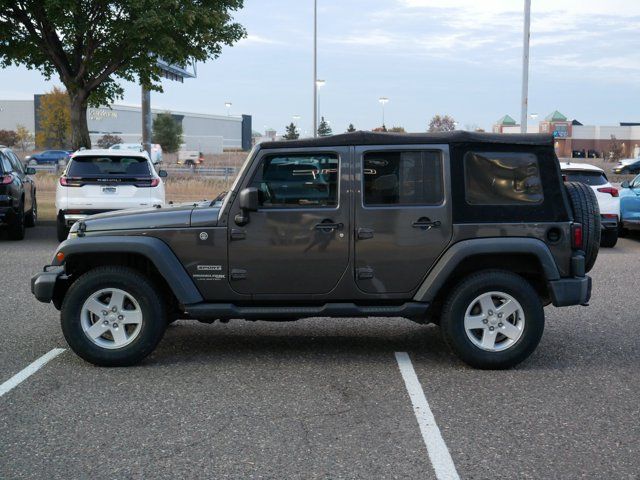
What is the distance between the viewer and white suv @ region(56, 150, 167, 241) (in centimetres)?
1494

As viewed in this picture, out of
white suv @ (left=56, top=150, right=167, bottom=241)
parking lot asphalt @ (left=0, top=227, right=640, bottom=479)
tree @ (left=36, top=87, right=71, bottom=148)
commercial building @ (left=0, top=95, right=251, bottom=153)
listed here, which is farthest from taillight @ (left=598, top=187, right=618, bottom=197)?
commercial building @ (left=0, top=95, right=251, bottom=153)

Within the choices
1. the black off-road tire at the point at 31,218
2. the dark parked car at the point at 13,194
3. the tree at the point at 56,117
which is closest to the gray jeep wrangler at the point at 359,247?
the dark parked car at the point at 13,194

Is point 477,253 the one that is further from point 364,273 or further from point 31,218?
point 31,218

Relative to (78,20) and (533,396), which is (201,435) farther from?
(78,20)

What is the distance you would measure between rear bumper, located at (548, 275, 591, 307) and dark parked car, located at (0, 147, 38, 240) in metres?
11.9

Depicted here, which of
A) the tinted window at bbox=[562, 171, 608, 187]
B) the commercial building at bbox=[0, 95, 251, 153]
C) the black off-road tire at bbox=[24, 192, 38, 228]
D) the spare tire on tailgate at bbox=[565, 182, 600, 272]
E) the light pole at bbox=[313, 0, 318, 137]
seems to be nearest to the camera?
the spare tire on tailgate at bbox=[565, 182, 600, 272]

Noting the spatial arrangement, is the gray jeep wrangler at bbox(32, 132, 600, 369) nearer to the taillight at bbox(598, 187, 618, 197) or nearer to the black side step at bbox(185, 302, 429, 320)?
the black side step at bbox(185, 302, 429, 320)

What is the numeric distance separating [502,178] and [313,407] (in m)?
2.44

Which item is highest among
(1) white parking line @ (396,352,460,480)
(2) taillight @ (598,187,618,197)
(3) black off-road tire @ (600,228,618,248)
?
(2) taillight @ (598,187,618,197)

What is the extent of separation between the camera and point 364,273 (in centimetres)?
677

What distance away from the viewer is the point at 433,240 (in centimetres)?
675

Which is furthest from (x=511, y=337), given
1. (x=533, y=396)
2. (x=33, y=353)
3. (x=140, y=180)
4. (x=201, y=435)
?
(x=140, y=180)

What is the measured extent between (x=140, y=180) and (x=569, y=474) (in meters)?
11.6

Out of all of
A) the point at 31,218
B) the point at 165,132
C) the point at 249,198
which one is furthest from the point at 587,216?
the point at 165,132
